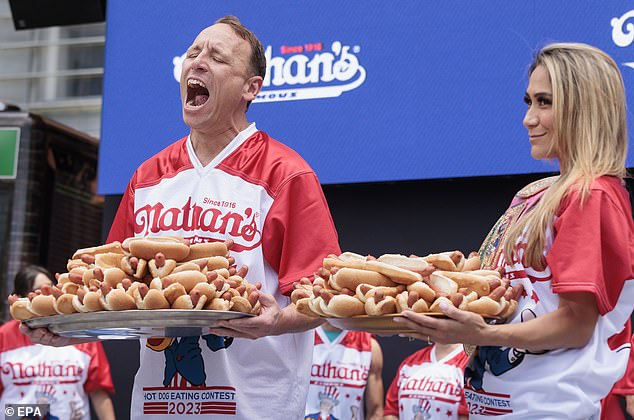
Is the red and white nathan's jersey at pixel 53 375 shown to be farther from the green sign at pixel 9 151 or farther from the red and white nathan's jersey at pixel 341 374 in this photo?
the green sign at pixel 9 151

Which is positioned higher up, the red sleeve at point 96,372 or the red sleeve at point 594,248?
the red sleeve at point 594,248

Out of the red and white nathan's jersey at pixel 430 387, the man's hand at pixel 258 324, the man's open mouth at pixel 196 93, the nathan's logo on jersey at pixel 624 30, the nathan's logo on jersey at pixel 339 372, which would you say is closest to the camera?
the man's hand at pixel 258 324

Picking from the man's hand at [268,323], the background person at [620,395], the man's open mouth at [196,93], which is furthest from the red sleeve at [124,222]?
the background person at [620,395]

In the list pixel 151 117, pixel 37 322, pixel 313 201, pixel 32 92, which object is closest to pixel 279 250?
pixel 313 201

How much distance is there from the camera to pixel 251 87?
2527mm

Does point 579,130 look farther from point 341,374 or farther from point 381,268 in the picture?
point 341,374

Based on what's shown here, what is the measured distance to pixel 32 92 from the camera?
915cm

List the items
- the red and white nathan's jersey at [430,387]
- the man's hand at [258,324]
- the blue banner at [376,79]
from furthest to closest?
the red and white nathan's jersey at [430,387]
the blue banner at [376,79]
the man's hand at [258,324]

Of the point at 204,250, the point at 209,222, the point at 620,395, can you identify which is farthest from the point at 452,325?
the point at 620,395

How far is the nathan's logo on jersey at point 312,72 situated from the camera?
15.5 feet

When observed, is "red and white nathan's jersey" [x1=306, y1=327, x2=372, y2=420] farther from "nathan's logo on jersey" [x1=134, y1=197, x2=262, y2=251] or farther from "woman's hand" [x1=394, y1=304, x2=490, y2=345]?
"woman's hand" [x1=394, y1=304, x2=490, y2=345]

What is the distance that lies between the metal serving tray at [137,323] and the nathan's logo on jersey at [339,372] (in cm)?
288

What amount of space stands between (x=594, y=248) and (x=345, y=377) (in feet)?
10.7

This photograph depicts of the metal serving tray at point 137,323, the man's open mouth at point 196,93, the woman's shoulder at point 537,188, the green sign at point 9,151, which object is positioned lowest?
the metal serving tray at point 137,323
